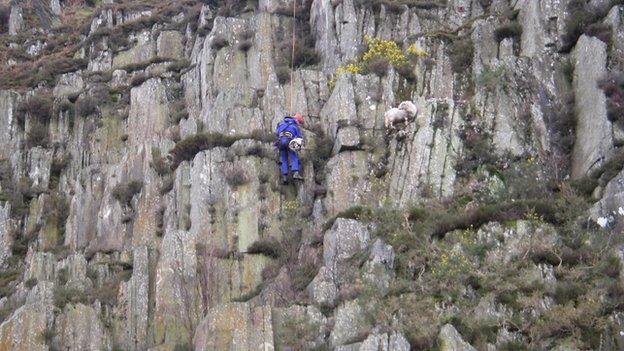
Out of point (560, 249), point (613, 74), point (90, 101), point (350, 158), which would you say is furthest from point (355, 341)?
point (90, 101)

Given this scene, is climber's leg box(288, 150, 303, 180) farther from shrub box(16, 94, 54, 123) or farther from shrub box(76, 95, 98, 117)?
shrub box(16, 94, 54, 123)

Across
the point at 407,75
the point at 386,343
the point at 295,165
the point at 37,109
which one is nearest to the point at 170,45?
the point at 37,109

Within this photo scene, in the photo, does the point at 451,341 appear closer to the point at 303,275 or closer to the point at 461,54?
the point at 303,275

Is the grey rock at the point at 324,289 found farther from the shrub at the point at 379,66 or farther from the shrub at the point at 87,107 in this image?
the shrub at the point at 87,107

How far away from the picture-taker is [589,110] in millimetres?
39062

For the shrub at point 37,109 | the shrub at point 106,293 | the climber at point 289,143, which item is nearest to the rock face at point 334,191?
the shrub at point 106,293

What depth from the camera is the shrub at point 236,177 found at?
40.8 metres

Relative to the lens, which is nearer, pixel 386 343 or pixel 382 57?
pixel 386 343

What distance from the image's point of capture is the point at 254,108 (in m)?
44.2

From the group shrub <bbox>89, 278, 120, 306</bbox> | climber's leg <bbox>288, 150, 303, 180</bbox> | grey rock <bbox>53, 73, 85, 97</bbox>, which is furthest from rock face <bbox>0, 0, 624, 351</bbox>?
grey rock <bbox>53, 73, 85, 97</bbox>

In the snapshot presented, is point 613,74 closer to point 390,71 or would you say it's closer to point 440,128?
point 440,128

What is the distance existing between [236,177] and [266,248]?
3.24 meters

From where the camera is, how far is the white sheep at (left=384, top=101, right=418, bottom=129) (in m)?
40.7

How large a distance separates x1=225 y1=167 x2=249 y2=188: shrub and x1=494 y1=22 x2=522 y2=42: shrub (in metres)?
11.7
